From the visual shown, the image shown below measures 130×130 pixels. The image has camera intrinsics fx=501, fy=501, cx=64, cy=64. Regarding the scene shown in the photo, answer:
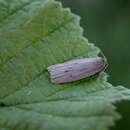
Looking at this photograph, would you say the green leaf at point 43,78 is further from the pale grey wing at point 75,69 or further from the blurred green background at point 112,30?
the blurred green background at point 112,30

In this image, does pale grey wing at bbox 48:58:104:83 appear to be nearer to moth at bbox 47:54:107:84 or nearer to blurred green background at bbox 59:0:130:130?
moth at bbox 47:54:107:84

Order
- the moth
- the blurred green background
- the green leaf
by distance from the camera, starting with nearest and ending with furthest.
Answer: the green leaf
the moth
the blurred green background

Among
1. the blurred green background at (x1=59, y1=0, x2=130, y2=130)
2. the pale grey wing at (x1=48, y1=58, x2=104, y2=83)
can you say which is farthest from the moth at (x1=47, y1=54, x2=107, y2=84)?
the blurred green background at (x1=59, y1=0, x2=130, y2=130)

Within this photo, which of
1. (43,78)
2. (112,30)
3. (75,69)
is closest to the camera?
(43,78)

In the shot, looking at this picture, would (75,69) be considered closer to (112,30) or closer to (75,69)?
(75,69)

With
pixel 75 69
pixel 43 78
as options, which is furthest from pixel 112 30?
pixel 43 78

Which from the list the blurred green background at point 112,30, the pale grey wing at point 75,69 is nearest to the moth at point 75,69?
the pale grey wing at point 75,69
